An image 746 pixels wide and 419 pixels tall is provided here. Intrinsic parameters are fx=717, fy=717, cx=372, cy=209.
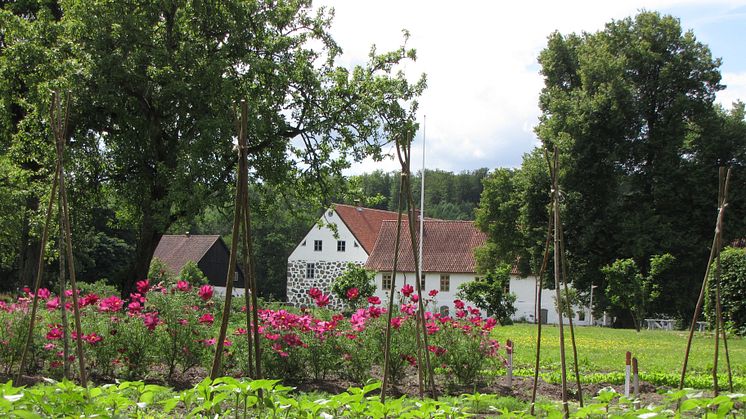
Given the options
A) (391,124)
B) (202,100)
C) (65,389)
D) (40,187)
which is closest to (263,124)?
(202,100)

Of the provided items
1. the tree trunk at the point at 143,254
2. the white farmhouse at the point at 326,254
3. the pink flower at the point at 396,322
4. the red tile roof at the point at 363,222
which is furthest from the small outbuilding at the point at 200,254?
the pink flower at the point at 396,322

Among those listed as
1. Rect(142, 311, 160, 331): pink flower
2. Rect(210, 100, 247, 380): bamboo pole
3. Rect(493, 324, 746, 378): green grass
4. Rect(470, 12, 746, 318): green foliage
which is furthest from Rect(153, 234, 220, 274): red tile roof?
Rect(210, 100, 247, 380): bamboo pole

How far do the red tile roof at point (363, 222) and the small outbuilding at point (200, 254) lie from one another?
804 centimetres

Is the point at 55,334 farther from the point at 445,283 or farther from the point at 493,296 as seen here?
the point at 445,283

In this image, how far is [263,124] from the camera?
1557 cm

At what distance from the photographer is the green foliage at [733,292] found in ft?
60.8

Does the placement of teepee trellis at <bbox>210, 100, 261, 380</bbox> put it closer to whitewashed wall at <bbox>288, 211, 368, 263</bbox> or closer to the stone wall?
whitewashed wall at <bbox>288, 211, 368, 263</bbox>

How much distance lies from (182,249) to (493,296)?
2504cm

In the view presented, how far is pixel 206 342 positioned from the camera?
6.89 m

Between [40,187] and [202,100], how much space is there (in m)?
4.01

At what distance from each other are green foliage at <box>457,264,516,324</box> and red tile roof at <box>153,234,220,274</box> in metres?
21.9

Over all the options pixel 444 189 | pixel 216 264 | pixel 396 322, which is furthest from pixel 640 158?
pixel 444 189

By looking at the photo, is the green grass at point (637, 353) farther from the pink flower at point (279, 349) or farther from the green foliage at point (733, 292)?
the pink flower at point (279, 349)

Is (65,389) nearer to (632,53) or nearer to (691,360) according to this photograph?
(691,360)
